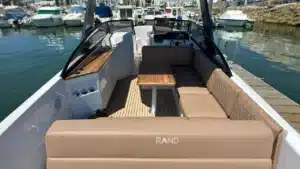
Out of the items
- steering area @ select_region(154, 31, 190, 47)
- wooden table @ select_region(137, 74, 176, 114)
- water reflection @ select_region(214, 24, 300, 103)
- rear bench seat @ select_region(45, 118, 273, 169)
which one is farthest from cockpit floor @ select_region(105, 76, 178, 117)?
water reflection @ select_region(214, 24, 300, 103)

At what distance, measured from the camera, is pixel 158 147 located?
147 centimetres

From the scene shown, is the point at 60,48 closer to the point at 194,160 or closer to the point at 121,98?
the point at 121,98

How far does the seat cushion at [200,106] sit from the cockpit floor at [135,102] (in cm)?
50

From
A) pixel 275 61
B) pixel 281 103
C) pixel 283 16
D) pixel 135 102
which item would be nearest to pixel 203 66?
pixel 135 102

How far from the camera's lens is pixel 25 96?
296 inches

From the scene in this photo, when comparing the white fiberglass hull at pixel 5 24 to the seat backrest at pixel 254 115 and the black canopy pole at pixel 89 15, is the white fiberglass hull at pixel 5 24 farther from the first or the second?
the seat backrest at pixel 254 115

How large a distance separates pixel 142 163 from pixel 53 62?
12.0 meters

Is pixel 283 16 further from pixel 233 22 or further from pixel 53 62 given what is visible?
pixel 53 62

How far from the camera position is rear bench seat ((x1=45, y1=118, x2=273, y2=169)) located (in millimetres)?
1464

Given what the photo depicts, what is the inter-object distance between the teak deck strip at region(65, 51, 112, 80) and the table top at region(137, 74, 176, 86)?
54 centimetres

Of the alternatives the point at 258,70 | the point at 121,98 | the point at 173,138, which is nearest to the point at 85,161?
the point at 173,138

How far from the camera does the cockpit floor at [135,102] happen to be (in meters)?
3.40

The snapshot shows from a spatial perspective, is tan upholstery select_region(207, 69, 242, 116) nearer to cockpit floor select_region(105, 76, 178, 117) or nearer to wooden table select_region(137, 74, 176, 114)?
wooden table select_region(137, 74, 176, 114)

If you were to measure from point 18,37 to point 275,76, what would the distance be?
20.0 meters
